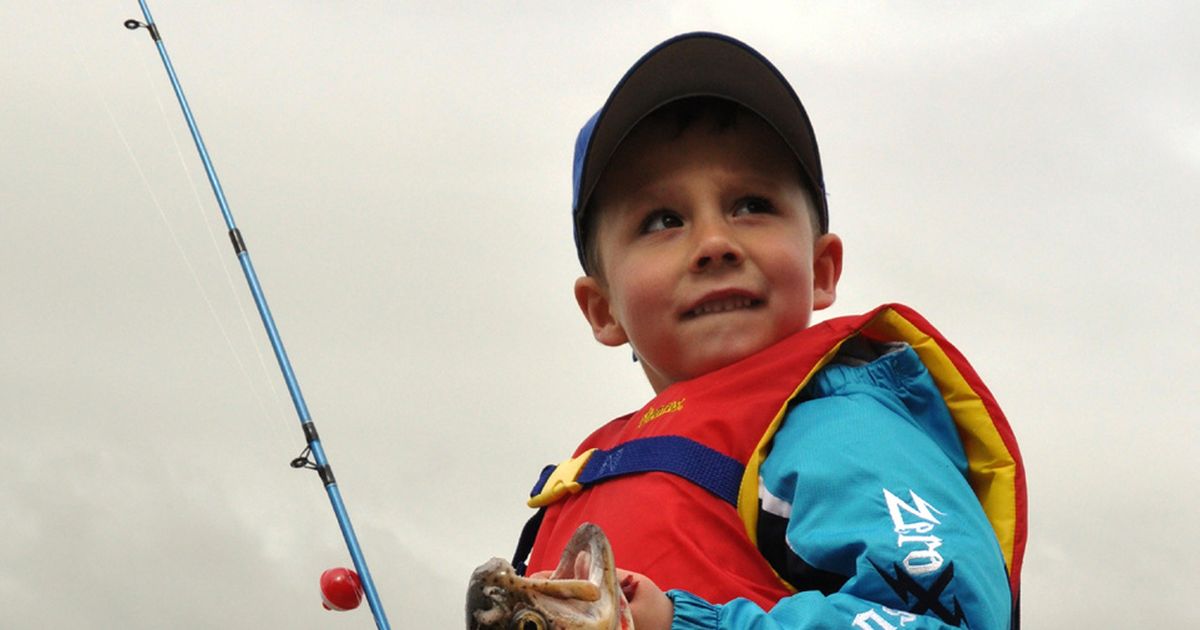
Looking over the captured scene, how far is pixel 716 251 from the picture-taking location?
2930 millimetres

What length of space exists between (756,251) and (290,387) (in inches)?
115

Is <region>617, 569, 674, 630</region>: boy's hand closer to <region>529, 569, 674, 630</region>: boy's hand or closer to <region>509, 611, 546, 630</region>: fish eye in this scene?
<region>529, 569, 674, 630</region>: boy's hand

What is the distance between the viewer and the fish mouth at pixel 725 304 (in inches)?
118

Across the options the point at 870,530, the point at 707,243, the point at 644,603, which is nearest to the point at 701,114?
the point at 707,243

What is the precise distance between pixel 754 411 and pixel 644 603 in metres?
0.79

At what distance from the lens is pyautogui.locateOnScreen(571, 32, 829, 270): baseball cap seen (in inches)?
123

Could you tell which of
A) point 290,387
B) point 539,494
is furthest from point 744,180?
point 290,387

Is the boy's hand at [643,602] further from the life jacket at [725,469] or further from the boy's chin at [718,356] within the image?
the boy's chin at [718,356]

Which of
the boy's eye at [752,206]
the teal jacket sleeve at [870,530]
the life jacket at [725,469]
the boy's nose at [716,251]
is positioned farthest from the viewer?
the boy's eye at [752,206]

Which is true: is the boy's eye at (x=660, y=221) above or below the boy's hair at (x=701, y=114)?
below

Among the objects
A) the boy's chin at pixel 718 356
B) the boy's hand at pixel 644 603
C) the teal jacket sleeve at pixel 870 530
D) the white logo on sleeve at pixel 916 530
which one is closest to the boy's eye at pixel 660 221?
the boy's chin at pixel 718 356

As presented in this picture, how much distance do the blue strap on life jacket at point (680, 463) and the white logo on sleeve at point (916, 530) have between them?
39 centimetres

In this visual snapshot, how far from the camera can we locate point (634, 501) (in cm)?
266

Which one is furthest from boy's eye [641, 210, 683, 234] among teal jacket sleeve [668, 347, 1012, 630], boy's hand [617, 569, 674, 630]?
boy's hand [617, 569, 674, 630]
